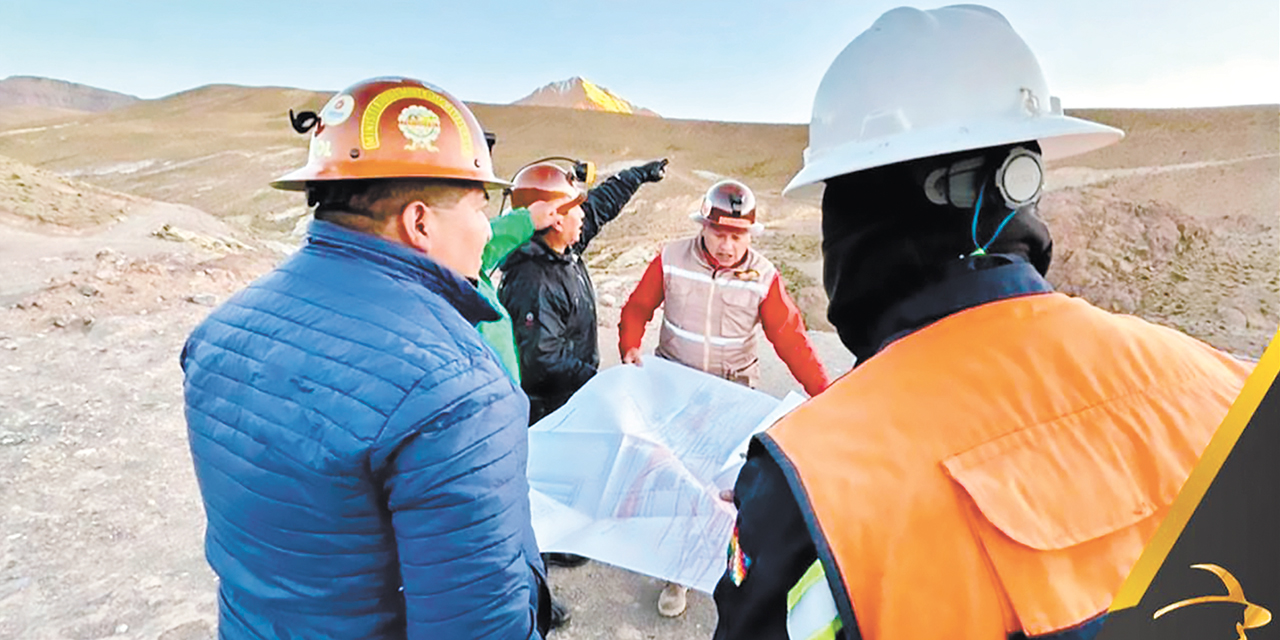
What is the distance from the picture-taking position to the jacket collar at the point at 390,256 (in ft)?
4.65

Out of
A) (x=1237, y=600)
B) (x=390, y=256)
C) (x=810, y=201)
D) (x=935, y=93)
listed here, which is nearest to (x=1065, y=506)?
(x=1237, y=600)

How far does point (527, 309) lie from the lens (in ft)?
11.2

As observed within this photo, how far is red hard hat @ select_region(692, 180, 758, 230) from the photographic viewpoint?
3.71m

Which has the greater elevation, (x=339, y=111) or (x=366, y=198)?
(x=339, y=111)

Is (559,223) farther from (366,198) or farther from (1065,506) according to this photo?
(1065,506)

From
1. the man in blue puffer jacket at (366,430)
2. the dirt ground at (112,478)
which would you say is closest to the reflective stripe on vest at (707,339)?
the dirt ground at (112,478)

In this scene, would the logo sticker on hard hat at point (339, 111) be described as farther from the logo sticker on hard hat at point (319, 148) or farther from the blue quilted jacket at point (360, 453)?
the blue quilted jacket at point (360, 453)

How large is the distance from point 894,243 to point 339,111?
1293mm

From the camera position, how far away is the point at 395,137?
1.54 m

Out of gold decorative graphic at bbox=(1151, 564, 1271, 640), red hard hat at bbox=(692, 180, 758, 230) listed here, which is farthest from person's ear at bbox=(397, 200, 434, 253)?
red hard hat at bbox=(692, 180, 758, 230)

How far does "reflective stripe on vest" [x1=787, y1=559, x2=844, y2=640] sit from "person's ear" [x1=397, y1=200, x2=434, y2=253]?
1.05 m

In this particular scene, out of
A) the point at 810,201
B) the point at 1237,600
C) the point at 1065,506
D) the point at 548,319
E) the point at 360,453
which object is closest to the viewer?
the point at 1237,600

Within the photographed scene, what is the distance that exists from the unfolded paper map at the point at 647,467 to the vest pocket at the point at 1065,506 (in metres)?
1.81

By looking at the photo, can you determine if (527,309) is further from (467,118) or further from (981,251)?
(981,251)
